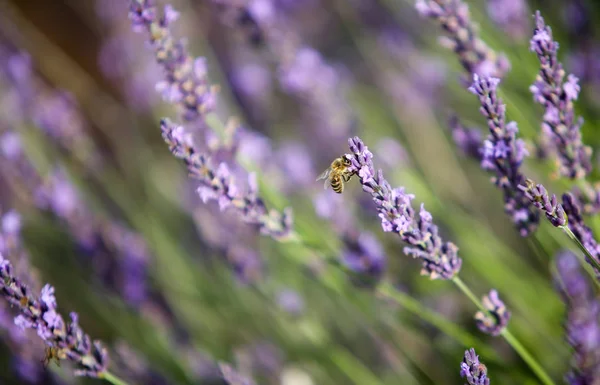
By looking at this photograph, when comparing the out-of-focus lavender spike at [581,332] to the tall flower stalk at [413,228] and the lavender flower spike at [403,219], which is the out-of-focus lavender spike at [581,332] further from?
the lavender flower spike at [403,219]

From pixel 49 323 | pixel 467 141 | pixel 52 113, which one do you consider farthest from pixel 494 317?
pixel 52 113

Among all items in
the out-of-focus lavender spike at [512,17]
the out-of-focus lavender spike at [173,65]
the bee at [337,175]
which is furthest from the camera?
the out-of-focus lavender spike at [512,17]

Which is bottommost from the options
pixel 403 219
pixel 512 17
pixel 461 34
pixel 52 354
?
pixel 52 354

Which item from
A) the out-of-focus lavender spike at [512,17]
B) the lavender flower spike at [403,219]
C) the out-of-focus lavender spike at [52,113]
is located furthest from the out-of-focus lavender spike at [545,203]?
the out-of-focus lavender spike at [52,113]

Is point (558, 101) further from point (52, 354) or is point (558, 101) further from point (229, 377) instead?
point (52, 354)

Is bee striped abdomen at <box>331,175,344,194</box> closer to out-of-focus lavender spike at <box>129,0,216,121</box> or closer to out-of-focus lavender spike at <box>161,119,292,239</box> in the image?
out-of-focus lavender spike at <box>161,119,292,239</box>

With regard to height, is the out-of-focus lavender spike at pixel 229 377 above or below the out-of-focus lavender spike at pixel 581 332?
below

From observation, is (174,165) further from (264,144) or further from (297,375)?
(297,375)
